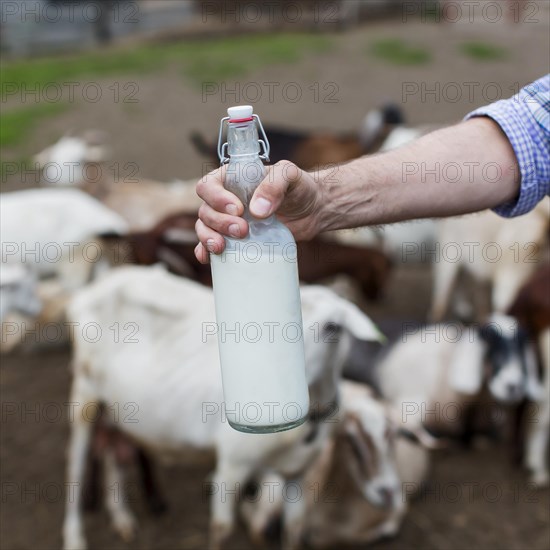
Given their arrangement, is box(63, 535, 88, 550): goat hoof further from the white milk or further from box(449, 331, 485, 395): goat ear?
the white milk

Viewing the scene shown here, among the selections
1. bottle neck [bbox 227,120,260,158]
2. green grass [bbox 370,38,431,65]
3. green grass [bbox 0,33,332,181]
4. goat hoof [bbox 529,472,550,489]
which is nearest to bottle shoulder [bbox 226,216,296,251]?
bottle neck [bbox 227,120,260,158]

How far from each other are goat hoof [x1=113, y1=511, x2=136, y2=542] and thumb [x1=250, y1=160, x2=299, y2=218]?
2.72m

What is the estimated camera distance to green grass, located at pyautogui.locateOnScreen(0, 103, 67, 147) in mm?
11273

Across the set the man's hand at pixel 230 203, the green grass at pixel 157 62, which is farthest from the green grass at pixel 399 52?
the man's hand at pixel 230 203

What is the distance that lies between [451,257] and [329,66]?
32.7 feet

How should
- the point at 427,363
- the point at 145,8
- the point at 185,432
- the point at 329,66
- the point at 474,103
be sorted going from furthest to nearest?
the point at 145,8 → the point at 329,66 → the point at 474,103 → the point at 427,363 → the point at 185,432

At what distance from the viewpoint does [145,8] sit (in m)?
20.6

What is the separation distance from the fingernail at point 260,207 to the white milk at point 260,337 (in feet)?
0.26

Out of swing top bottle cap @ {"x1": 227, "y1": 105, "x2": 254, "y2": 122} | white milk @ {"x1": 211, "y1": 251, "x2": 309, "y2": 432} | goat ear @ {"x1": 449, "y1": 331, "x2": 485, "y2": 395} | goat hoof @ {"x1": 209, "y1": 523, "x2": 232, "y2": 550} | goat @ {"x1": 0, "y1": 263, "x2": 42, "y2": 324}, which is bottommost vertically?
goat hoof @ {"x1": 209, "y1": 523, "x2": 232, "y2": 550}

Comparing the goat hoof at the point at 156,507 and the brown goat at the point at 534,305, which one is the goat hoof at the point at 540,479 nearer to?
the brown goat at the point at 534,305

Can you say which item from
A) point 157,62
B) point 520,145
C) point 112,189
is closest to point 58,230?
point 112,189

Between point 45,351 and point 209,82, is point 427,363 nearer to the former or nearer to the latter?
point 45,351

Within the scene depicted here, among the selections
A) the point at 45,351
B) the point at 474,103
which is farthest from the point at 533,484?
the point at 474,103

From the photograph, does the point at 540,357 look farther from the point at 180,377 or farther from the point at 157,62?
the point at 157,62
